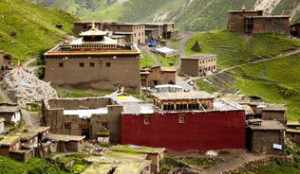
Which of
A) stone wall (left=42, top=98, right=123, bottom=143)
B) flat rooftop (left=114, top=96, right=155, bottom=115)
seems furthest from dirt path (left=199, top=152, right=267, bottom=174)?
stone wall (left=42, top=98, right=123, bottom=143)

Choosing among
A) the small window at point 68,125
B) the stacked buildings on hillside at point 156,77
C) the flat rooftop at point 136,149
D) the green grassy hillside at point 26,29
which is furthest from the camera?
the green grassy hillside at point 26,29

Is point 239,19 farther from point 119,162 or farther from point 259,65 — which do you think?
point 119,162

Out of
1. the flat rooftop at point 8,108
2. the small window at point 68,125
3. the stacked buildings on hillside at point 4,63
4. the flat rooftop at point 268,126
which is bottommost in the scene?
the flat rooftop at point 268,126

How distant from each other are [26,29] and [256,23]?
44.2 meters

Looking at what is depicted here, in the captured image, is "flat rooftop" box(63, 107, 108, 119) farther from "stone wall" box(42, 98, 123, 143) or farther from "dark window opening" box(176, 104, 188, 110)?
"dark window opening" box(176, 104, 188, 110)

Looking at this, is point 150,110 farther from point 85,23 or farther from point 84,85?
point 85,23

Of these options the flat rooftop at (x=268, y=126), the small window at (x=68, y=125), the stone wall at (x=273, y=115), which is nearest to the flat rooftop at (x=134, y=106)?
the small window at (x=68, y=125)

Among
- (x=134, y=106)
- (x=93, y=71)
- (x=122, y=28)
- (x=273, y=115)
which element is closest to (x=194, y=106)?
(x=134, y=106)

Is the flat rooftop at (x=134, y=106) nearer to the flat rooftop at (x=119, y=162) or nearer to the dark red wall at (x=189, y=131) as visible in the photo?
the dark red wall at (x=189, y=131)

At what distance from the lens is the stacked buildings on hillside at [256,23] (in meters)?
117

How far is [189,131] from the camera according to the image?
5228 cm

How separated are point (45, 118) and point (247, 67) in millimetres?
59461

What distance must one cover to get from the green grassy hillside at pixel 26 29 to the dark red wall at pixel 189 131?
1211 inches

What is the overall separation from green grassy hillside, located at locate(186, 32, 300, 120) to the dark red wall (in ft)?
89.3
